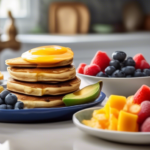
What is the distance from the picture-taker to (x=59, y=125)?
754mm

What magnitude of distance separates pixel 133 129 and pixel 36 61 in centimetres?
34

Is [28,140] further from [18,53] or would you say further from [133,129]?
[18,53]

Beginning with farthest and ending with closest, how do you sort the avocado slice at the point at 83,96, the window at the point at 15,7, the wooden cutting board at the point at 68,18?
the window at the point at 15,7 → the wooden cutting board at the point at 68,18 → the avocado slice at the point at 83,96

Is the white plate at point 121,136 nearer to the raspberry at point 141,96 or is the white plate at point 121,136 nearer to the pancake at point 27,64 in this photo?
the raspberry at point 141,96

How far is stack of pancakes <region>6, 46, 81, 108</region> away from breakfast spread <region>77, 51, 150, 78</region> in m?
0.16

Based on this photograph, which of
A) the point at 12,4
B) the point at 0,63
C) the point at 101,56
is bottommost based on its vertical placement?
the point at 0,63

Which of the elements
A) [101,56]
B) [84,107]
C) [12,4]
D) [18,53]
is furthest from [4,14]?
[84,107]

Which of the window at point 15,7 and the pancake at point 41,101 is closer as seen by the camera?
the pancake at point 41,101

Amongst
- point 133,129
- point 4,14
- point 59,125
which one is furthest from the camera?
point 4,14

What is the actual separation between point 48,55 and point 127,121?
0.33 metres

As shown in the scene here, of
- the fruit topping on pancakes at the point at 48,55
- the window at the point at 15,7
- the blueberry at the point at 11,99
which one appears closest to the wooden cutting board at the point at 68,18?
the window at the point at 15,7

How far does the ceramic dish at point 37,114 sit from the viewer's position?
73 cm

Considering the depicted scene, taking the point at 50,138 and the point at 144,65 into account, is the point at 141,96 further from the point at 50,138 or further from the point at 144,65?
the point at 144,65

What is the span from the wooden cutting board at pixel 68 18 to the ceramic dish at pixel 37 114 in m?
2.81
